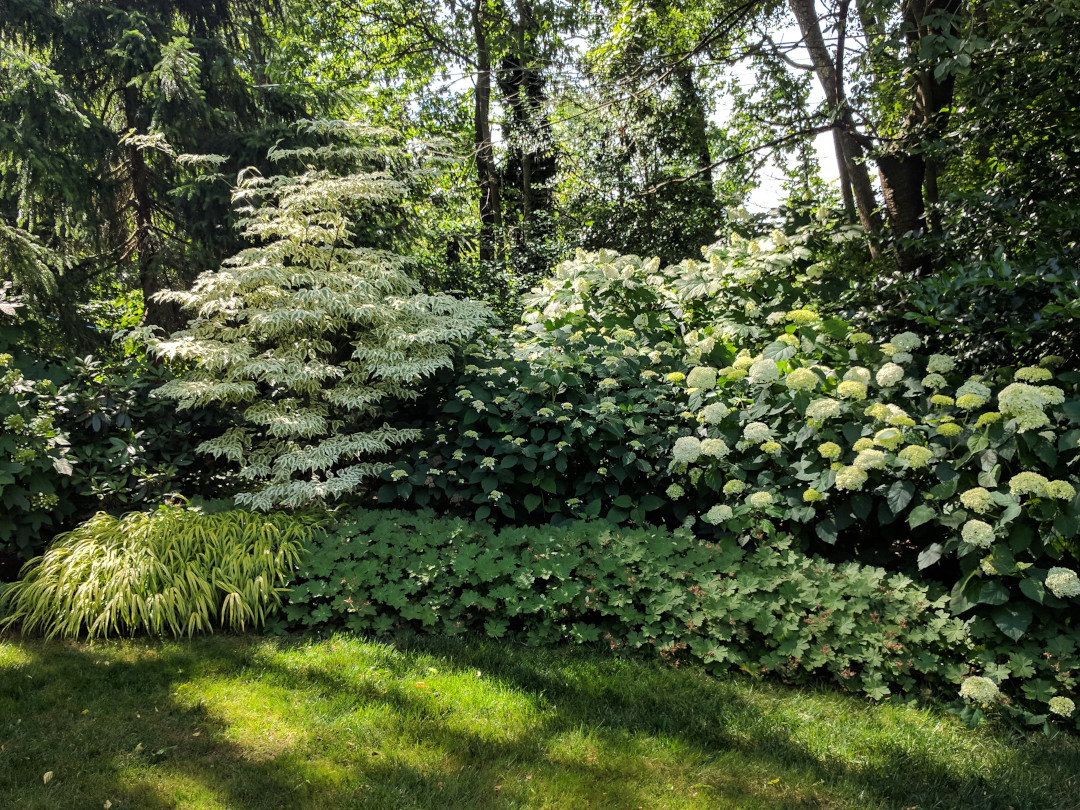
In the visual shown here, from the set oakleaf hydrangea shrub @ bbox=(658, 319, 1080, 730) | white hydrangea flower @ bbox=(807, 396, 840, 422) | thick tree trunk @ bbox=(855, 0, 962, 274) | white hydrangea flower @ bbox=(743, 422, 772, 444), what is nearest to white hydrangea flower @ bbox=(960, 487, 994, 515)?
oakleaf hydrangea shrub @ bbox=(658, 319, 1080, 730)

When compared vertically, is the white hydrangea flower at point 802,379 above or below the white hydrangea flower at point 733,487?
above

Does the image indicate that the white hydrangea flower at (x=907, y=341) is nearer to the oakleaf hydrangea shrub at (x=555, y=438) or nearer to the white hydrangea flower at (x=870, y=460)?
the white hydrangea flower at (x=870, y=460)

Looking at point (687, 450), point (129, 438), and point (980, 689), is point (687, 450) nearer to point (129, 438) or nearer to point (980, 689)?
point (980, 689)

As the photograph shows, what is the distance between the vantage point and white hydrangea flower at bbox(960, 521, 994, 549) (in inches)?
108

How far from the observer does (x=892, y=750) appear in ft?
8.23

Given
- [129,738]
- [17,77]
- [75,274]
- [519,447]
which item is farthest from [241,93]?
[129,738]

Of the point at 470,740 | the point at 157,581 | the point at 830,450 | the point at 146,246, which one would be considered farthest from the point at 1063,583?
the point at 146,246

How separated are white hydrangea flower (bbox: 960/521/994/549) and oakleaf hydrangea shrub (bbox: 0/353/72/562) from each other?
5007mm

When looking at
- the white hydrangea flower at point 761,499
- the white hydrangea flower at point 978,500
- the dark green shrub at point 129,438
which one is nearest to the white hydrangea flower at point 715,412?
the white hydrangea flower at point 761,499

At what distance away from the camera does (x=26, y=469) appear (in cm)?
405

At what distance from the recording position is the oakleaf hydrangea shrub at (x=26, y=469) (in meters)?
4.04

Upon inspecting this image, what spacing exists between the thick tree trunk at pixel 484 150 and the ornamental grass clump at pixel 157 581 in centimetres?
851

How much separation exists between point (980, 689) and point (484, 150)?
11.2 m

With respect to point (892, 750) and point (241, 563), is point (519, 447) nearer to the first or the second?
point (241, 563)
